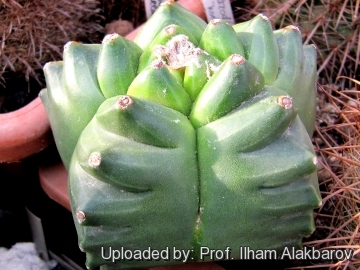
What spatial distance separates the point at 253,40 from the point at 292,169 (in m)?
0.24

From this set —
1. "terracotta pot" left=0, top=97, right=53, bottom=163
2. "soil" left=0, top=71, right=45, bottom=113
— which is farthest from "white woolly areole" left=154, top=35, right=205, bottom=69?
"soil" left=0, top=71, right=45, bottom=113

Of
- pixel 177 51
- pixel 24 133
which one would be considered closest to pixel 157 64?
pixel 177 51

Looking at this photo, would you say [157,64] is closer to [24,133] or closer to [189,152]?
[189,152]

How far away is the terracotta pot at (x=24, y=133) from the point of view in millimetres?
1032

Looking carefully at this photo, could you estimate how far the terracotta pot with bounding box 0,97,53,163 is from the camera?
1.03m

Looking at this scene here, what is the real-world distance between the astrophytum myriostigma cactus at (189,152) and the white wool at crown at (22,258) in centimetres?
42

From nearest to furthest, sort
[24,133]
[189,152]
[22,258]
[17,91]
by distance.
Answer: [189,152]
[24,133]
[22,258]
[17,91]

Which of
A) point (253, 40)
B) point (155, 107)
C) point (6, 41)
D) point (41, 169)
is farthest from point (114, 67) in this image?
point (6, 41)

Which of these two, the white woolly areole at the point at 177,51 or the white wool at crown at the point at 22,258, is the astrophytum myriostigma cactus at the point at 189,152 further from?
the white wool at crown at the point at 22,258

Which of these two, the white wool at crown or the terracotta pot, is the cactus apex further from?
the white wool at crown

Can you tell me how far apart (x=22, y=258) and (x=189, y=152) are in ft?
2.08

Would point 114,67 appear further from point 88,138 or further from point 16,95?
point 16,95

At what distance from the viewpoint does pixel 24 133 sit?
104 cm

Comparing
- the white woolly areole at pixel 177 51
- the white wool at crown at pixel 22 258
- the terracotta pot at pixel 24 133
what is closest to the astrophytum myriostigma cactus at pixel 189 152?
the white woolly areole at pixel 177 51
